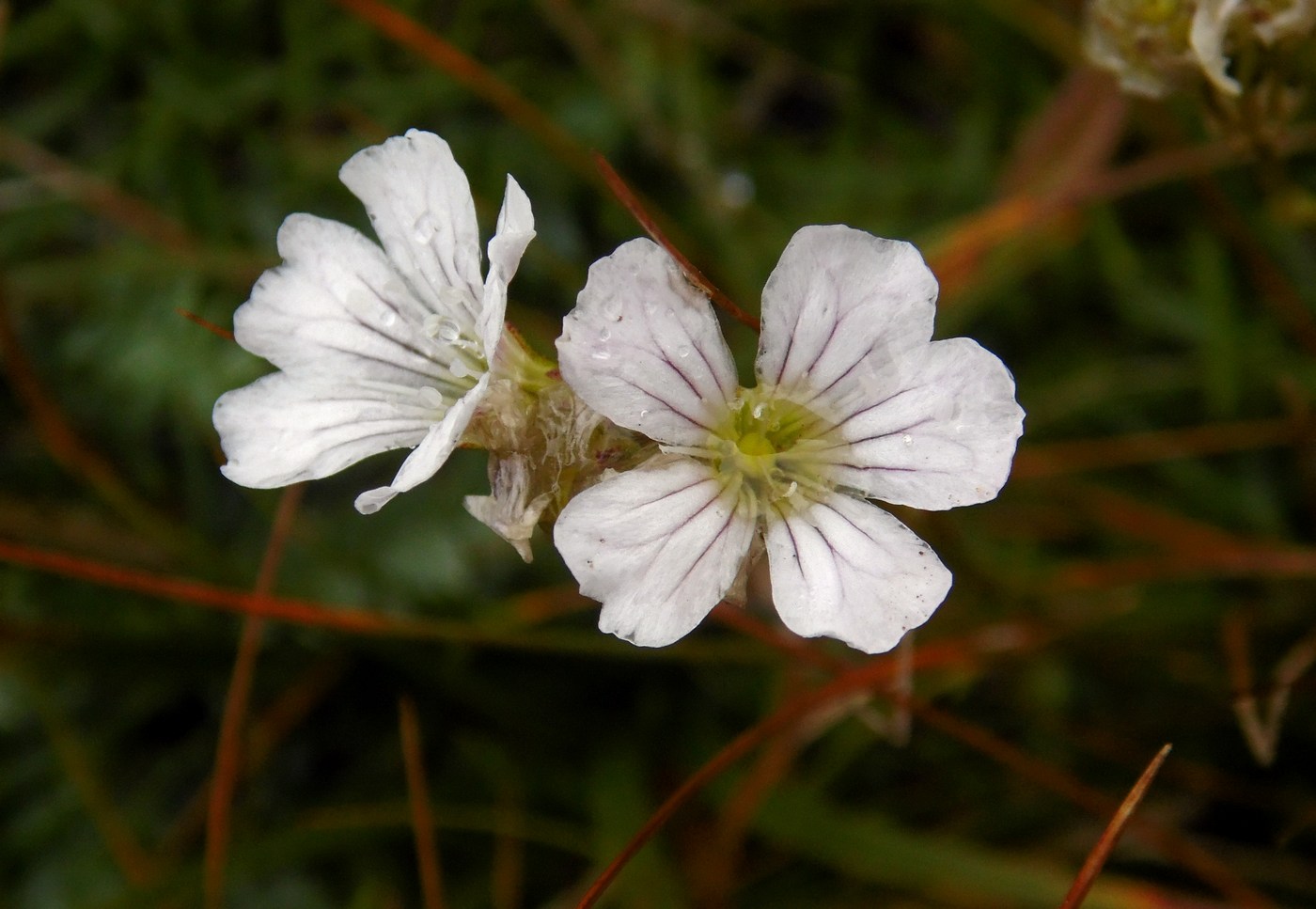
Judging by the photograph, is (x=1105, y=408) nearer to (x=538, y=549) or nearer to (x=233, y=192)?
(x=538, y=549)

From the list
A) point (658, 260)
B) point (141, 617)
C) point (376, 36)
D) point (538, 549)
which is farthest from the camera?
point (376, 36)

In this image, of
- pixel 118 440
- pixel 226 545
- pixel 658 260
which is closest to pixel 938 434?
pixel 658 260

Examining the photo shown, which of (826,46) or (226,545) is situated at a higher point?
(826,46)

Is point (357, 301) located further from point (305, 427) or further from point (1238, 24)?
point (1238, 24)

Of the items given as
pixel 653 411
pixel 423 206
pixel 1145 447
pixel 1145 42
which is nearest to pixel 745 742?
pixel 653 411

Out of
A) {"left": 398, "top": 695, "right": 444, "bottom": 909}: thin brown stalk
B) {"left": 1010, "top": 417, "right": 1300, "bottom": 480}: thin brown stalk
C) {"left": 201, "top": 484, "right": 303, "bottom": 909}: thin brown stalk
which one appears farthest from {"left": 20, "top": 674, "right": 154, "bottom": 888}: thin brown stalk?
{"left": 1010, "top": 417, "right": 1300, "bottom": 480}: thin brown stalk

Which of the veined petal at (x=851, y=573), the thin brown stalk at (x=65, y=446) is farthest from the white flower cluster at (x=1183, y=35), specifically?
the thin brown stalk at (x=65, y=446)

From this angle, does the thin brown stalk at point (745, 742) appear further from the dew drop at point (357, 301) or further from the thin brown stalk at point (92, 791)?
the thin brown stalk at point (92, 791)

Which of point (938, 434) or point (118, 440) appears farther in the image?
point (118, 440)
